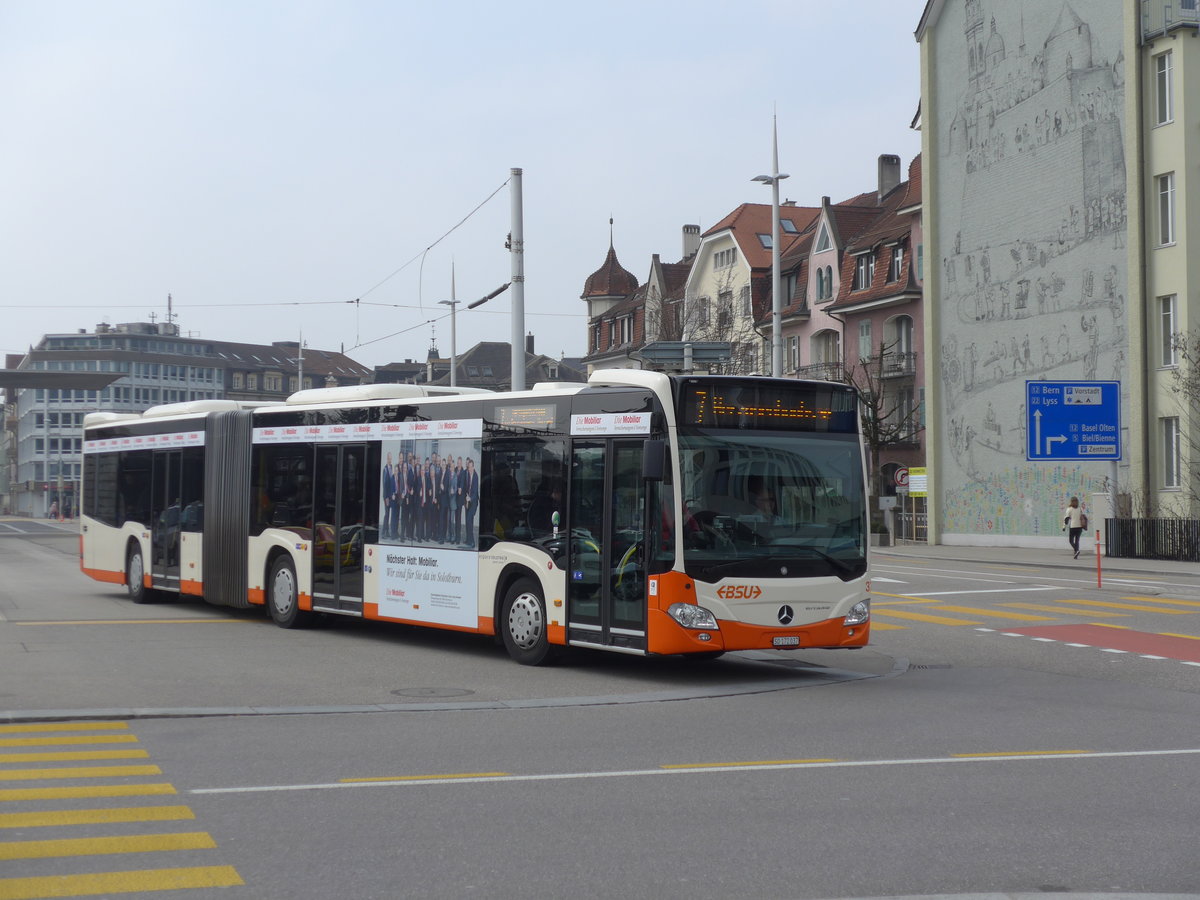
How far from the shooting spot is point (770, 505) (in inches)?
536

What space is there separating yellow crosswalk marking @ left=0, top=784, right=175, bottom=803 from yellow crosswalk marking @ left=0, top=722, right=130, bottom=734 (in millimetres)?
2398

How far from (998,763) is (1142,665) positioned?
6.48 m

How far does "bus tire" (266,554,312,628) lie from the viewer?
62.8 feet

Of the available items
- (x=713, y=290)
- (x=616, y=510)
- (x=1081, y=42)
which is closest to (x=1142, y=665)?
(x=616, y=510)

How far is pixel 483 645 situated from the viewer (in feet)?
57.3

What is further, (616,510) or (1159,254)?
(1159,254)

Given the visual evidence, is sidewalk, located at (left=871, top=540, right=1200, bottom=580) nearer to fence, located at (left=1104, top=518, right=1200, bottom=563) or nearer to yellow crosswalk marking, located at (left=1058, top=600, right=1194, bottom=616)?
fence, located at (left=1104, top=518, right=1200, bottom=563)

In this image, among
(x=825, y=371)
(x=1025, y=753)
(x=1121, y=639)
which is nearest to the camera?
(x=1025, y=753)

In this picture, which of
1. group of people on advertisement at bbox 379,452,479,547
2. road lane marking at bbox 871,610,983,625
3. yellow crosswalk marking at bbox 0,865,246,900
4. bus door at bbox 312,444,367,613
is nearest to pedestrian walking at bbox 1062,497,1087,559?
road lane marking at bbox 871,610,983,625

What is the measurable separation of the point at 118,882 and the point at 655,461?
7.60m

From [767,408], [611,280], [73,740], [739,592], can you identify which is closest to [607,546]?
[739,592]

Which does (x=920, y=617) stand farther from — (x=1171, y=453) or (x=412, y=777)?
(x=1171, y=453)

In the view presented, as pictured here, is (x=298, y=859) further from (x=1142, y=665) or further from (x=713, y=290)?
(x=713, y=290)

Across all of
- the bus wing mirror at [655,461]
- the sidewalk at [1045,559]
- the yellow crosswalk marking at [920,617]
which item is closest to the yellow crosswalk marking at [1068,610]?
the yellow crosswalk marking at [920,617]
